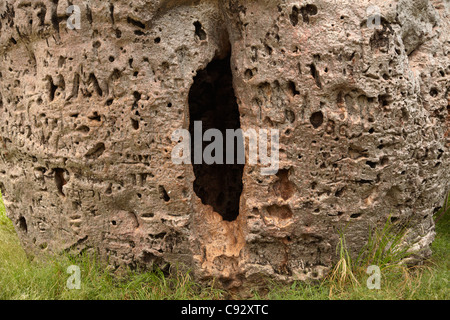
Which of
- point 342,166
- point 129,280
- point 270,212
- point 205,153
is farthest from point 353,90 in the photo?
point 129,280

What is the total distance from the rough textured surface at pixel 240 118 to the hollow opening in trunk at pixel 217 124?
76cm

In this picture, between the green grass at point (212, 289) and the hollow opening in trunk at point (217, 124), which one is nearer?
the green grass at point (212, 289)

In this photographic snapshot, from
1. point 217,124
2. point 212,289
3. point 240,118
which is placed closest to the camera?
point 240,118

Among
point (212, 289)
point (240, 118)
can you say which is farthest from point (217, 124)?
point (212, 289)

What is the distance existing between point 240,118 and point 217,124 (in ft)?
3.29

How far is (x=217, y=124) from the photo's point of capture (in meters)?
3.83

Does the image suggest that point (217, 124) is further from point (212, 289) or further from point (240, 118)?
point (212, 289)

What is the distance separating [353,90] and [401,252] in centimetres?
112

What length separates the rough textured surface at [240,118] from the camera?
2.64 meters

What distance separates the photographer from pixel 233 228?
309cm

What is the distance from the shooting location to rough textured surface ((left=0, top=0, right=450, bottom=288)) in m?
2.64

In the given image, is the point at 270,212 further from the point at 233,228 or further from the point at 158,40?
the point at 158,40

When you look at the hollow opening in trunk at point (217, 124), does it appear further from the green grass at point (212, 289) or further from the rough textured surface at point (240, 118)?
the green grass at point (212, 289)

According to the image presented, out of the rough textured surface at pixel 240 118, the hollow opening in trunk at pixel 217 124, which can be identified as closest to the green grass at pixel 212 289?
the rough textured surface at pixel 240 118
